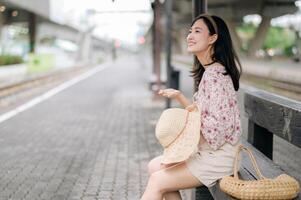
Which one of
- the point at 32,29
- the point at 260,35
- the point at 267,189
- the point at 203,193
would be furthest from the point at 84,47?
the point at 267,189

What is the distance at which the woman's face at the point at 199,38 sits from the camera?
3.82m

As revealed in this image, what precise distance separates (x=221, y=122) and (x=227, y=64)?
0.43 metres

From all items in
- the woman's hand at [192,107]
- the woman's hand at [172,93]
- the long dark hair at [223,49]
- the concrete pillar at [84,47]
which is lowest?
the concrete pillar at [84,47]

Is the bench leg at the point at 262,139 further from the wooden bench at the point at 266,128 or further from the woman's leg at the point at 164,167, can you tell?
the woman's leg at the point at 164,167

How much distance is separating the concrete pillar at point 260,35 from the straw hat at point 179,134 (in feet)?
158

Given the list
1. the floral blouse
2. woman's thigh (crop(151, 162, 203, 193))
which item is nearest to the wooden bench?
woman's thigh (crop(151, 162, 203, 193))

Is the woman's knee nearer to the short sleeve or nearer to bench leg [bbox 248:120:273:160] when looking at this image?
the short sleeve

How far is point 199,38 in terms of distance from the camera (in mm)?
3844

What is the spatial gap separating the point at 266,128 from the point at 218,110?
1.14 meters

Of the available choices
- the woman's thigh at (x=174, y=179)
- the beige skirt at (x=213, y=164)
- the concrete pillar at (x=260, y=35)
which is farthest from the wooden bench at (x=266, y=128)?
the concrete pillar at (x=260, y=35)

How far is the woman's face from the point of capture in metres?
3.82

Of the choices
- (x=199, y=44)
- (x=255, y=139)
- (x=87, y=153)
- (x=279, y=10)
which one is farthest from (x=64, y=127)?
(x=279, y=10)

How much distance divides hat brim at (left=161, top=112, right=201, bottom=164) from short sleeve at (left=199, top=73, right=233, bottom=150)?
0.19ft

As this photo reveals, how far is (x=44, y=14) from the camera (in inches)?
1738
